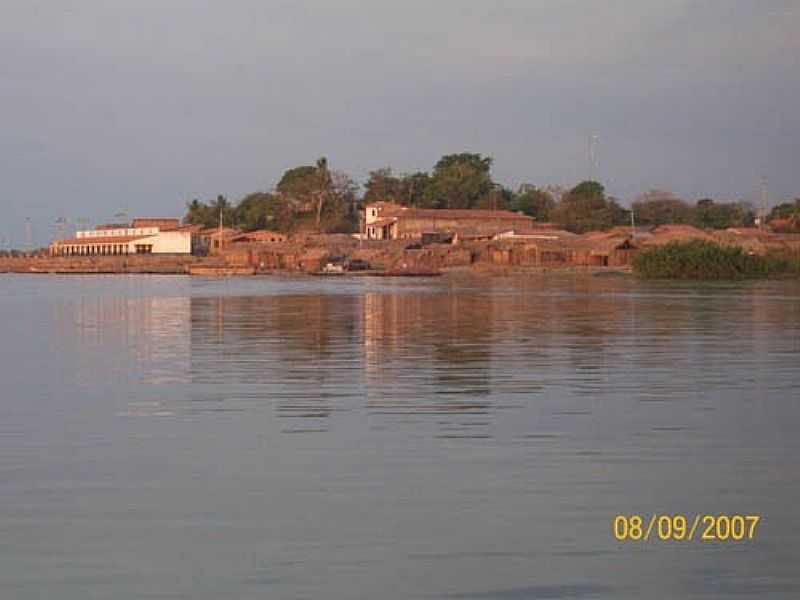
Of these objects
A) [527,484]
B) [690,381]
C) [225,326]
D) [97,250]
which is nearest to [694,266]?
[225,326]

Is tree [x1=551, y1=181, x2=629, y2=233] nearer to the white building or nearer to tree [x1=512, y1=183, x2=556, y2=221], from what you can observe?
tree [x1=512, y1=183, x2=556, y2=221]

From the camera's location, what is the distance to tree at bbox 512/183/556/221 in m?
91.6

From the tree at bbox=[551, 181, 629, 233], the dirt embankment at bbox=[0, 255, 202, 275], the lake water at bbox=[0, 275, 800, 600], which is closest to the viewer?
the lake water at bbox=[0, 275, 800, 600]

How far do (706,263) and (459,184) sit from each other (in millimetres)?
40160

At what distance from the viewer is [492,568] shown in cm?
537

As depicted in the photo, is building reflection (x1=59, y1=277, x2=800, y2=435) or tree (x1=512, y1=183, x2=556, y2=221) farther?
tree (x1=512, y1=183, x2=556, y2=221)

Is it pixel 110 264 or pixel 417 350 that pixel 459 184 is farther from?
pixel 417 350

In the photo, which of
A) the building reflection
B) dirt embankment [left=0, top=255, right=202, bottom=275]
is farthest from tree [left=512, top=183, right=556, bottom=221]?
the building reflection

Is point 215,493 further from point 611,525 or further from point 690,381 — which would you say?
point 690,381

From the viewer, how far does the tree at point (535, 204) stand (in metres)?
91.6

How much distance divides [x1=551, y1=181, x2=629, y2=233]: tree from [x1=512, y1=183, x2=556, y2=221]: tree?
538 centimetres

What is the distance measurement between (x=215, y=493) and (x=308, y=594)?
6.57 feet

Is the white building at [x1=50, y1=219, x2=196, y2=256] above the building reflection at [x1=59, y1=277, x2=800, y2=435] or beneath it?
above

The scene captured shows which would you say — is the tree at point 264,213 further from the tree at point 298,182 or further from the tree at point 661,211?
the tree at point 661,211
